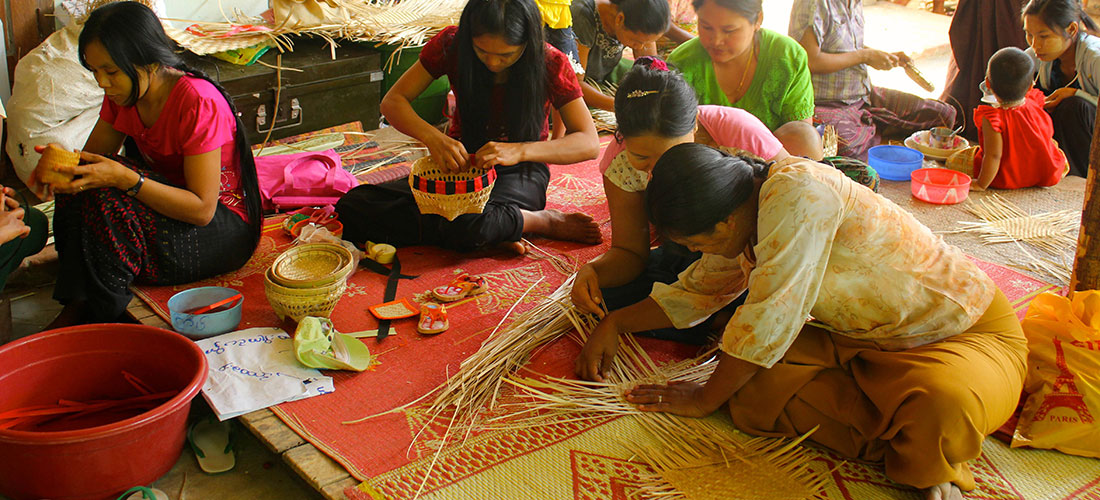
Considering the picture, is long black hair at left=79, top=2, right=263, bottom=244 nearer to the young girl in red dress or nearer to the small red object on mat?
the small red object on mat

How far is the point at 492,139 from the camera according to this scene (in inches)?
134

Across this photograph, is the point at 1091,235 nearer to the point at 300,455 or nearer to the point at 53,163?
the point at 300,455

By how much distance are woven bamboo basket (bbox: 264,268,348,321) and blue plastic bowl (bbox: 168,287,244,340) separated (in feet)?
0.45

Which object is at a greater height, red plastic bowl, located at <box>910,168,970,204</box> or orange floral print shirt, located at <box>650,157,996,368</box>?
orange floral print shirt, located at <box>650,157,996,368</box>

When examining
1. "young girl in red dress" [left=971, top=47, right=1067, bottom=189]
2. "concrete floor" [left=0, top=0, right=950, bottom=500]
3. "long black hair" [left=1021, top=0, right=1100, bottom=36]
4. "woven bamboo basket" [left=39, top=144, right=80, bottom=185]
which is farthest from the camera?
"long black hair" [left=1021, top=0, right=1100, bottom=36]

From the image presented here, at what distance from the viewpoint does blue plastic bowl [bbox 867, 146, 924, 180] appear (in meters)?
4.39

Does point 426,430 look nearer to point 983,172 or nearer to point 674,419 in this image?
point 674,419

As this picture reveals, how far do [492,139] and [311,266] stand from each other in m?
0.97

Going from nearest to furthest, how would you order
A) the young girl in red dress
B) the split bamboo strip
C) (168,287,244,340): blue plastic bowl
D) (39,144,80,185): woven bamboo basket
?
(39,144,80,185): woven bamboo basket < (168,287,244,340): blue plastic bowl < the split bamboo strip < the young girl in red dress

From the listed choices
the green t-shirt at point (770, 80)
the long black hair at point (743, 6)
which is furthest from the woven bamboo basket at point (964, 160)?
the long black hair at point (743, 6)

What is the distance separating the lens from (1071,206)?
4.00 m

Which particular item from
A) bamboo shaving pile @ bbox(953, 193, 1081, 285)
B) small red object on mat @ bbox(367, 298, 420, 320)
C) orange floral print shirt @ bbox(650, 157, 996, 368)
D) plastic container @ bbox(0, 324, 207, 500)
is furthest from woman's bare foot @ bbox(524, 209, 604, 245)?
bamboo shaving pile @ bbox(953, 193, 1081, 285)

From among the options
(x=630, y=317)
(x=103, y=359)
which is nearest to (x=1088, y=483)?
(x=630, y=317)

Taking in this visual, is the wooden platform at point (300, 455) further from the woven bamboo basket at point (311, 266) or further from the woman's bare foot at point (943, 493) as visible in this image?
the woman's bare foot at point (943, 493)
